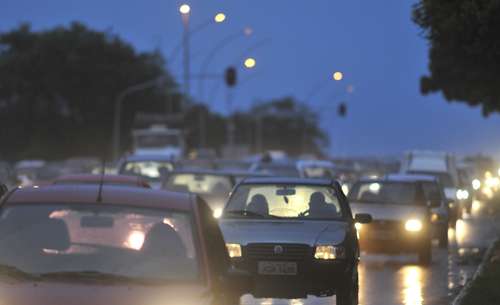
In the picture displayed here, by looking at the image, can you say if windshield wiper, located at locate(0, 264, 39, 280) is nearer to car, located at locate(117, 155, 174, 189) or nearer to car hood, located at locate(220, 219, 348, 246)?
car hood, located at locate(220, 219, 348, 246)

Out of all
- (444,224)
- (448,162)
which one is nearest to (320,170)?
(448,162)

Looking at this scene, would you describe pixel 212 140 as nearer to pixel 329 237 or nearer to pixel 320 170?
pixel 320 170

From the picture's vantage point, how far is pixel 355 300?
14695 mm

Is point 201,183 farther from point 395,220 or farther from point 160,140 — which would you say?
point 160,140

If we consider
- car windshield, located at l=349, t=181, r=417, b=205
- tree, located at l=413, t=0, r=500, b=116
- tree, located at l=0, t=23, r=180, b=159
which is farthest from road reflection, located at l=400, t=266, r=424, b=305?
tree, located at l=0, t=23, r=180, b=159

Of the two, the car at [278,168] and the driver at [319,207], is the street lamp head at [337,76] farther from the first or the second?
the car at [278,168]

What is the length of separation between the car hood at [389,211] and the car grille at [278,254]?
9.28m

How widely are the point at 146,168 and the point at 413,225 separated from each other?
12490 millimetres

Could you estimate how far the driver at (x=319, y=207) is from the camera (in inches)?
604

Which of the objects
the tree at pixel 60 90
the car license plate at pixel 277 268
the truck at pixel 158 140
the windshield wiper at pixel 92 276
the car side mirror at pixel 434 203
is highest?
the tree at pixel 60 90

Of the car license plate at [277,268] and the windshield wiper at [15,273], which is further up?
the windshield wiper at [15,273]

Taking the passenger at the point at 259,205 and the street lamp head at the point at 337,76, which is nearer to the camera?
the passenger at the point at 259,205

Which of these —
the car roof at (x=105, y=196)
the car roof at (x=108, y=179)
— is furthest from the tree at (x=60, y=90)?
the car roof at (x=105, y=196)

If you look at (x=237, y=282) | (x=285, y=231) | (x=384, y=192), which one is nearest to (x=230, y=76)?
(x=384, y=192)
